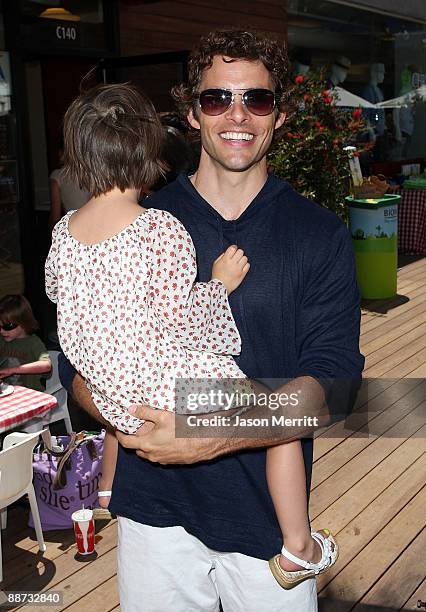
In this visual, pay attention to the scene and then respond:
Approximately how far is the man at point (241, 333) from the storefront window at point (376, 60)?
32.5 feet

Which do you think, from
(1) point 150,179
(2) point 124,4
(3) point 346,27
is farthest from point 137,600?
(3) point 346,27

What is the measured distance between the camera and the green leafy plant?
8688 millimetres

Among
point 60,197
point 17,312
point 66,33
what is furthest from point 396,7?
point 17,312

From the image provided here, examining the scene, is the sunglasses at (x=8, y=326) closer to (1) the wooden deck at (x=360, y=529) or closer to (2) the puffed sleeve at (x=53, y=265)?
(1) the wooden deck at (x=360, y=529)

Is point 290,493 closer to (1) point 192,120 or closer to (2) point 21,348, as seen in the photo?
(1) point 192,120

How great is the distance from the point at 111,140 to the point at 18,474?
252cm

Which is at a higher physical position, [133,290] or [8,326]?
[133,290]

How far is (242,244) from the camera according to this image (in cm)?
216

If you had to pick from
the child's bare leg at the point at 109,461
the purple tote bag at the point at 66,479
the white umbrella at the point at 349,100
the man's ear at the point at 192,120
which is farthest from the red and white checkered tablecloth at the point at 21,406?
the white umbrella at the point at 349,100

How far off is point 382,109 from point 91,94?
13.0 metres

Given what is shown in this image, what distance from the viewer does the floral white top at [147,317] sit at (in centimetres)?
202

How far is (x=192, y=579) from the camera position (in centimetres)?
221

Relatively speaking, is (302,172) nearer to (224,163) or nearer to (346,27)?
(346,27)

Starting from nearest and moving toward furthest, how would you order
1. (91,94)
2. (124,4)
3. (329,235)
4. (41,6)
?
(329,235) < (91,94) < (41,6) < (124,4)
